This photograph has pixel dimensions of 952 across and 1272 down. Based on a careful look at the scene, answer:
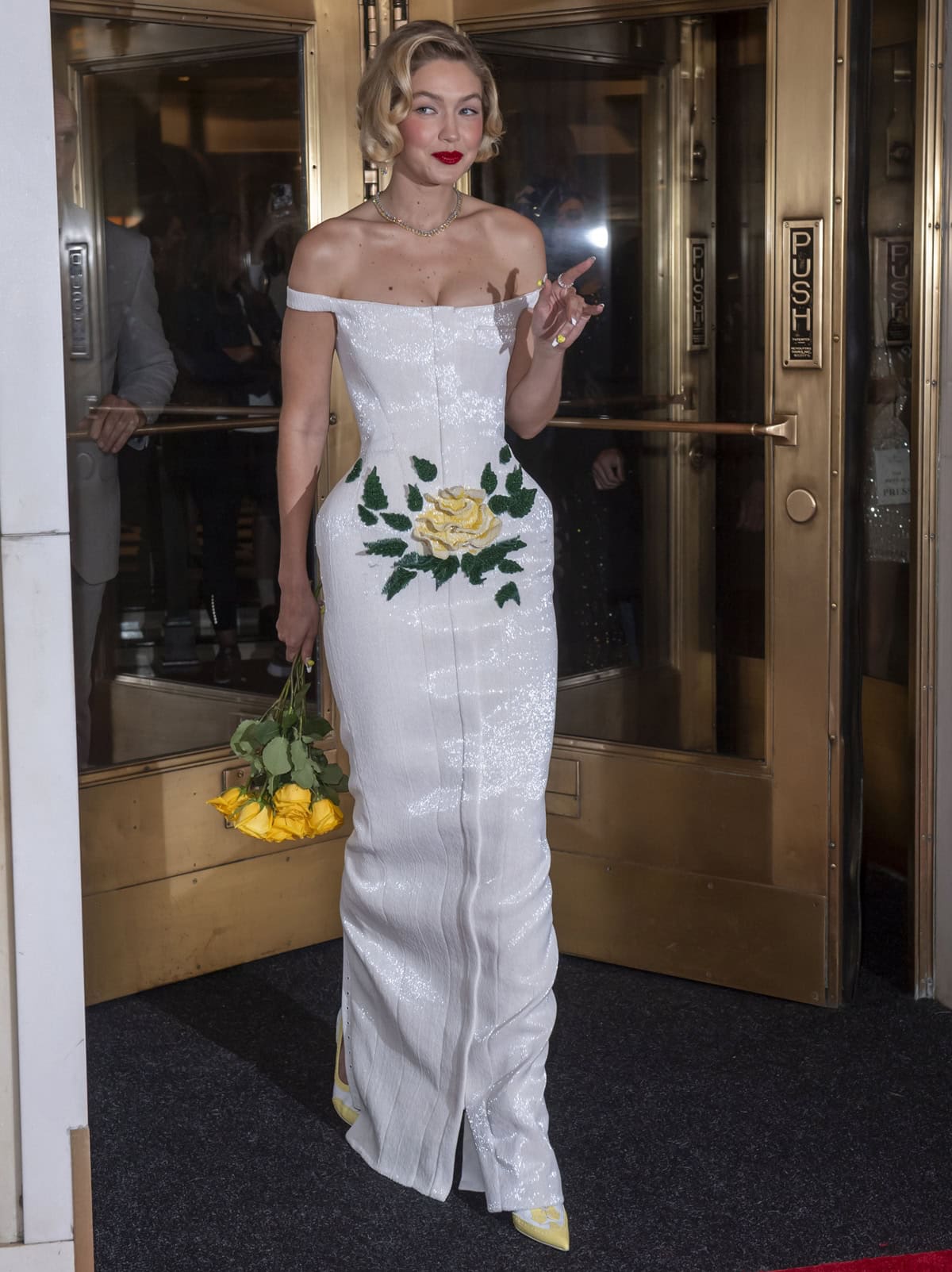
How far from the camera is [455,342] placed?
246 cm

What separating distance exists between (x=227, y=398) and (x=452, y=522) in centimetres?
119

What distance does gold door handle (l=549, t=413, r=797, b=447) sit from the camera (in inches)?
124

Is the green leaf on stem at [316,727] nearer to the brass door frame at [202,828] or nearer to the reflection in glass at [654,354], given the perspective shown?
the brass door frame at [202,828]

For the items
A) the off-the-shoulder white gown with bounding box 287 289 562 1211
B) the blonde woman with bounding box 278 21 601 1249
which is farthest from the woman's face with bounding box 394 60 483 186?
the off-the-shoulder white gown with bounding box 287 289 562 1211

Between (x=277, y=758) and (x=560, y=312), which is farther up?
(x=560, y=312)

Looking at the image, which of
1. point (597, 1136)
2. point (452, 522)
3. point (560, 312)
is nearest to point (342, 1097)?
point (597, 1136)

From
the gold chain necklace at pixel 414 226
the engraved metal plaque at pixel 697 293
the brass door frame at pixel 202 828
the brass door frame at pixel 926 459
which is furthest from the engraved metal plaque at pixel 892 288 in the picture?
the gold chain necklace at pixel 414 226

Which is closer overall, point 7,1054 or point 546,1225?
point 7,1054

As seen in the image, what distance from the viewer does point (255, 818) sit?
2.62m

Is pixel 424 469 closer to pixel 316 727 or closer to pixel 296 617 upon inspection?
pixel 296 617

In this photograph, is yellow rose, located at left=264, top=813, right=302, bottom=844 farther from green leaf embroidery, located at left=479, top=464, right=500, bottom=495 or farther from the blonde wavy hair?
the blonde wavy hair

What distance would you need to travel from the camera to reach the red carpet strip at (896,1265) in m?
2.28

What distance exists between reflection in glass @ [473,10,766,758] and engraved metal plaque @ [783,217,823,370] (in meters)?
0.08

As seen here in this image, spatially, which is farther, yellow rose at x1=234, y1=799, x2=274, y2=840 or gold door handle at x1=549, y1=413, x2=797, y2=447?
gold door handle at x1=549, y1=413, x2=797, y2=447
